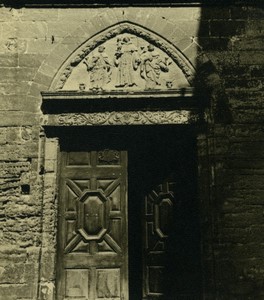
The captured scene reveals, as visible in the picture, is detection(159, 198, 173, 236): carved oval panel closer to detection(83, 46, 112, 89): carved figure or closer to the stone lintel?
the stone lintel

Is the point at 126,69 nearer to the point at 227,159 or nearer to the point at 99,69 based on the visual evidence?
the point at 99,69

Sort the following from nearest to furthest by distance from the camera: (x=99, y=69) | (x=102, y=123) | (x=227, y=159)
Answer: (x=227, y=159), (x=102, y=123), (x=99, y=69)

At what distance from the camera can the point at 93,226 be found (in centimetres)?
499

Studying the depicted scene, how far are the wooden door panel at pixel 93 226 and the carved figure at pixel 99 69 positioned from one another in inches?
34.6

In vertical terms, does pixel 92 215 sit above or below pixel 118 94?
below

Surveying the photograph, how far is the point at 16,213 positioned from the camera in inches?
189

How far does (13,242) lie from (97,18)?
2.99 meters

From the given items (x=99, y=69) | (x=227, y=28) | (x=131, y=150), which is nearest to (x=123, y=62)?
(x=99, y=69)

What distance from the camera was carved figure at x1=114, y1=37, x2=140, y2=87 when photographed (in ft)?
17.1

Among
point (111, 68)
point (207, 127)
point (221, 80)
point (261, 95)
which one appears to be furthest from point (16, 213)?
point (261, 95)

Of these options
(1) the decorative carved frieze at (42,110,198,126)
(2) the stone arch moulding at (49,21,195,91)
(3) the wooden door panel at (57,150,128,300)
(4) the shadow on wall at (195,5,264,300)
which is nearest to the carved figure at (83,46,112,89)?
(2) the stone arch moulding at (49,21,195,91)

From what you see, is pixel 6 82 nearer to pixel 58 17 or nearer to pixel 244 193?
pixel 58 17

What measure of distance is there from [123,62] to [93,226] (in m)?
2.09

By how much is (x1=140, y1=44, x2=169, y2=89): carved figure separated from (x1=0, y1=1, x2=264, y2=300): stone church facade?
0.04ft
